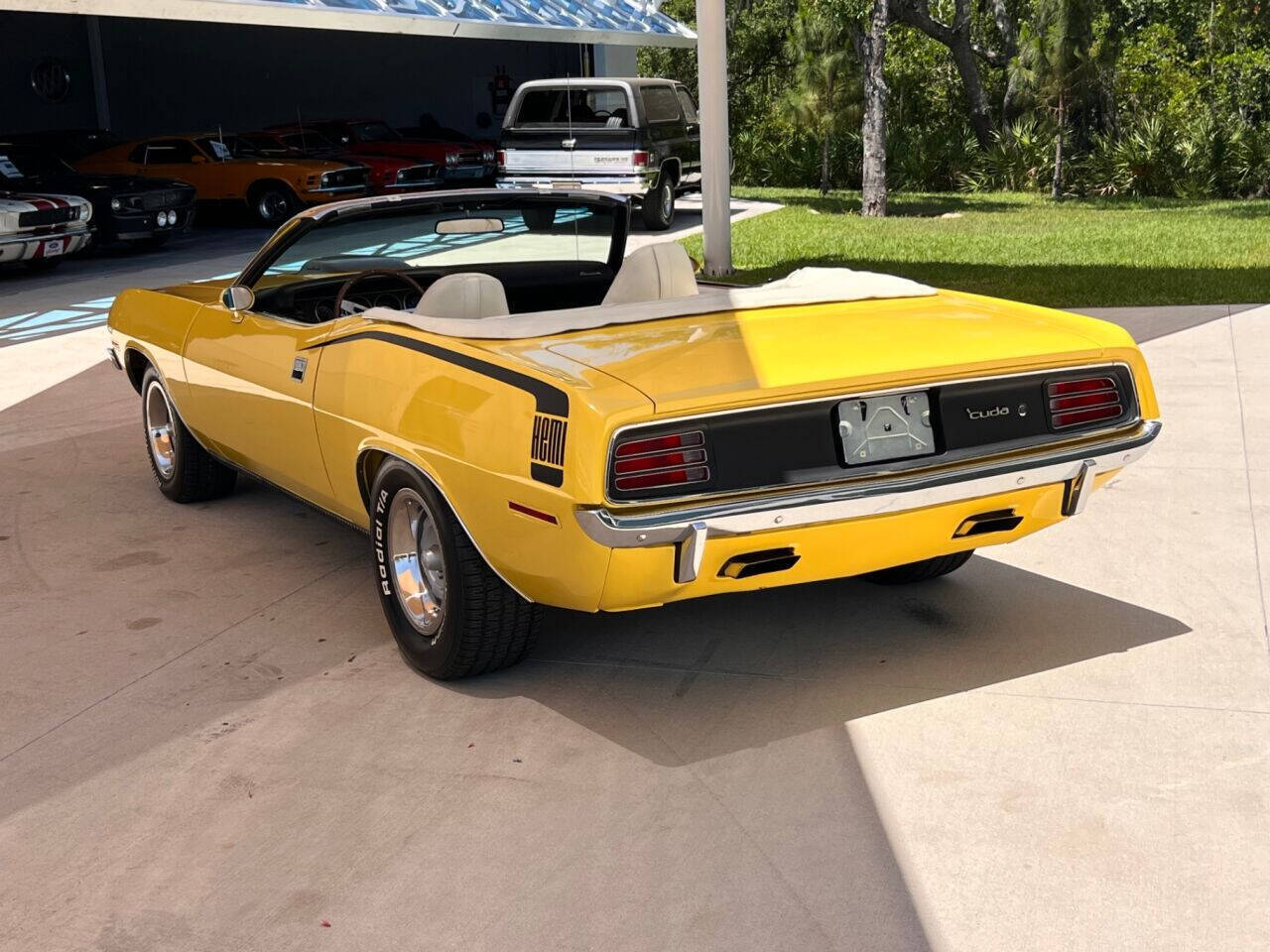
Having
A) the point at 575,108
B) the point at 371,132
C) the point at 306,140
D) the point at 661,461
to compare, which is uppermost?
the point at 575,108

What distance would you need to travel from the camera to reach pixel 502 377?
148 inches

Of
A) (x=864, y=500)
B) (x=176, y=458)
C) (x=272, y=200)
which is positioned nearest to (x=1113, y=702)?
(x=864, y=500)

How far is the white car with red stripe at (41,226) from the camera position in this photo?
15.3 meters

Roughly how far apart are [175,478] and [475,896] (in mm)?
3647

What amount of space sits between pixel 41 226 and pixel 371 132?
9.81 m

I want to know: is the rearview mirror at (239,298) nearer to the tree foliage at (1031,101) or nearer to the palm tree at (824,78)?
the tree foliage at (1031,101)

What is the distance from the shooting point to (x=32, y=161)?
19.5 m

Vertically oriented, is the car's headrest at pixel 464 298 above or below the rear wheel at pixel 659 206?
above

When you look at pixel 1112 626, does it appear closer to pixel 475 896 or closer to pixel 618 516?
pixel 618 516

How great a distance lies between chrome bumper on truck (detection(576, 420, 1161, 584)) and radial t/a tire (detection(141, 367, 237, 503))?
10.1ft

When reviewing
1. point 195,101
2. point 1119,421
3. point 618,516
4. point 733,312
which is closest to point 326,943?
point 618,516

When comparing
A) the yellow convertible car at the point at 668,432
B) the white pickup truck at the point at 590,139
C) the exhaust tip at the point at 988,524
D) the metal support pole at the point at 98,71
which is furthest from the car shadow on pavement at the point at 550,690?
the metal support pole at the point at 98,71

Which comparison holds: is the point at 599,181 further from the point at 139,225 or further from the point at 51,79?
the point at 51,79

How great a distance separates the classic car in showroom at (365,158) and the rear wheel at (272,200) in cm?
58
